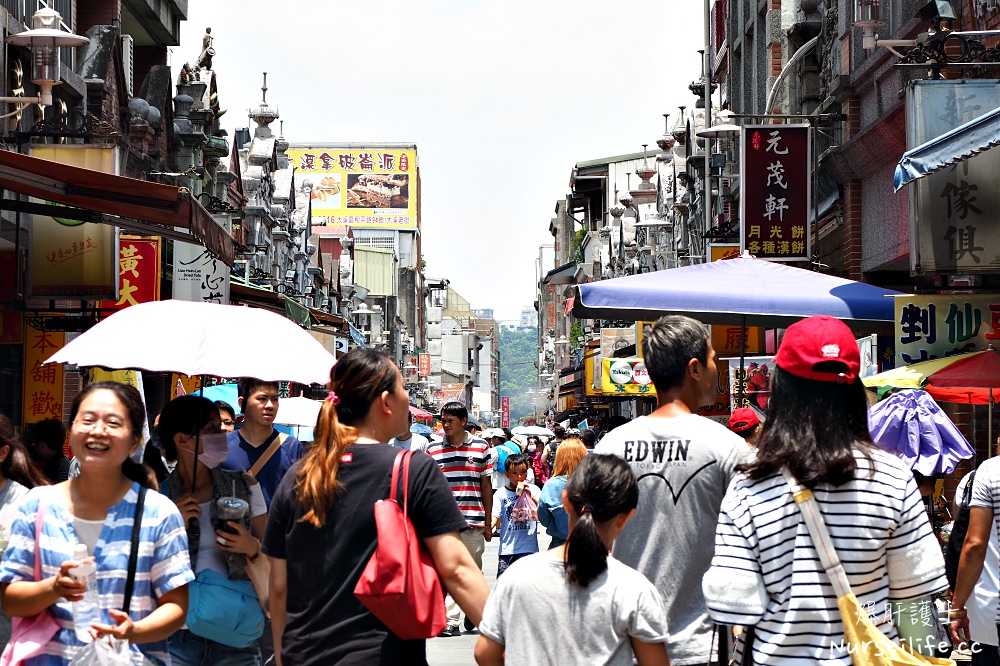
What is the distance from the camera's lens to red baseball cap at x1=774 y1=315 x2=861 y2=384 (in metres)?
3.98

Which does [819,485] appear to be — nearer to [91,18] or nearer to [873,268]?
[873,268]

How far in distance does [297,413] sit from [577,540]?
1247 cm

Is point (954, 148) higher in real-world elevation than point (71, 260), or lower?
higher

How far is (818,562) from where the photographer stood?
383 cm

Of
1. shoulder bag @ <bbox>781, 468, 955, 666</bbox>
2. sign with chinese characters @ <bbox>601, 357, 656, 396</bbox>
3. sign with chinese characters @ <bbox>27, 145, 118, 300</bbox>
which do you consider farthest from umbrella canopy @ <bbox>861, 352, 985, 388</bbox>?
sign with chinese characters @ <bbox>601, 357, 656, 396</bbox>

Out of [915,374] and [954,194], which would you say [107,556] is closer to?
[915,374]

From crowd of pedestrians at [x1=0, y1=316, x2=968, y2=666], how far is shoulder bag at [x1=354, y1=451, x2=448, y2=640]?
0.08 metres

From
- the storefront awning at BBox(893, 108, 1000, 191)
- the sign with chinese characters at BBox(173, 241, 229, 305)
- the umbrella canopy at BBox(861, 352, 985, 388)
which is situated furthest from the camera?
the sign with chinese characters at BBox(173, 241, 229, 305)

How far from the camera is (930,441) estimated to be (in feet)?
32.7

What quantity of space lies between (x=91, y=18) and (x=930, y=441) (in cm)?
1762

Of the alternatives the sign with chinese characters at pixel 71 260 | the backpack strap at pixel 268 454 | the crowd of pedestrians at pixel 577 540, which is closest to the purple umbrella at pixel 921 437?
the backpack strap at pixel 268 454

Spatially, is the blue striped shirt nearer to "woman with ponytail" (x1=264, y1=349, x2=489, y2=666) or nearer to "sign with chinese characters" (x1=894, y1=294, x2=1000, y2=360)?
"woman with ponytail" (x1=264, y1=349, x2=489, y2=666)

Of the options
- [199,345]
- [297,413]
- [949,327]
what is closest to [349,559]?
[199,345]

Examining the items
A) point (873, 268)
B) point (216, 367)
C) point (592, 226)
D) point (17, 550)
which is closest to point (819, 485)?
point (17, 550)
